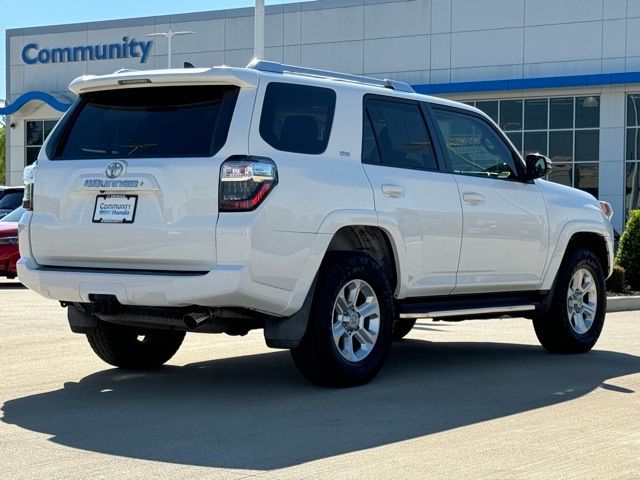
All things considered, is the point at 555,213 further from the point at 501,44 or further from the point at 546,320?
the point at 501,44

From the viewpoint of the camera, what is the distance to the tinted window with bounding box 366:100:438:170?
27.5ft

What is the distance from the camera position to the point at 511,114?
39.6 meters

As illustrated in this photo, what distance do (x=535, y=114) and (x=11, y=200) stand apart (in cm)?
1985

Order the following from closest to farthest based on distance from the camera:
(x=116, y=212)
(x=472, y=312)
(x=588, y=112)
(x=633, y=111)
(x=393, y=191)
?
(x=116, y=212) → (x=393, y=191) → (x=472, y=312) → (x=633, y=111) → (x=588, y=112)

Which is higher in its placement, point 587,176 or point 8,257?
point 587,176

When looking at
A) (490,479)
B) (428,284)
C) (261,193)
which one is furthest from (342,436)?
(428,284)

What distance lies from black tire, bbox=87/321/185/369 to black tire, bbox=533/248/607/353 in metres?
3.09

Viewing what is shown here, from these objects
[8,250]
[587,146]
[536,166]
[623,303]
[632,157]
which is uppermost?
[587,146]

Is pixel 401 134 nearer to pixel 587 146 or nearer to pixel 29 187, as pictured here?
pixel 29 187

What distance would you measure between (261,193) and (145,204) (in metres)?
0.73

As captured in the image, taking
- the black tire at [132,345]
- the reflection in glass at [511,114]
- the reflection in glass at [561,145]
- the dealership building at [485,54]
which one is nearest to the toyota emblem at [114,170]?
the black tire at [132,345]

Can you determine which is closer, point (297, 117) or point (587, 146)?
point (297, 117)

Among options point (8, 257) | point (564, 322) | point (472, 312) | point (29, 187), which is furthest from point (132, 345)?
point (8, 257)

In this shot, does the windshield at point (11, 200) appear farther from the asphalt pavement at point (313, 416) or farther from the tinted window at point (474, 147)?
the tinted window at point (474, 147)
